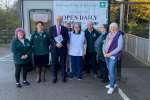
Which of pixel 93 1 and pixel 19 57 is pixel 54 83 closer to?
pixel 19 57

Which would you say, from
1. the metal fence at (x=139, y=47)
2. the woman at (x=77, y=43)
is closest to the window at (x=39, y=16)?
the woman at (x=77, y=43)

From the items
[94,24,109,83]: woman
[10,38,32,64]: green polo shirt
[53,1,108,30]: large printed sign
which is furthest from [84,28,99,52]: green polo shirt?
[10,38,32,64]: green polo shirt

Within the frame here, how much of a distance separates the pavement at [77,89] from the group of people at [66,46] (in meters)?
0.21

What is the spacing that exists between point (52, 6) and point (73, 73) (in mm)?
2550

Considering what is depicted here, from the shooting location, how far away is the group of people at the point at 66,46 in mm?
4137

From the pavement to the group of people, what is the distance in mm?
211

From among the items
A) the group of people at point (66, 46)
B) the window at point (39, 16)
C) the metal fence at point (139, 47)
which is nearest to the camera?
the group of people at point (66, 46)

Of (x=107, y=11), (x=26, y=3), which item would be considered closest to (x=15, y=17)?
(x=26, y=3)

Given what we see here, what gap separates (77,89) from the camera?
4.55m

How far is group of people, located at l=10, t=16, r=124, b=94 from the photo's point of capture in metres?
4.14

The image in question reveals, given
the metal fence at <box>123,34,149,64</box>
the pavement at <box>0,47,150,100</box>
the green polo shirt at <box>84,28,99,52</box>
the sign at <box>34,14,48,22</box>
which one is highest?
the sign at <box>34,14,48,22</box>

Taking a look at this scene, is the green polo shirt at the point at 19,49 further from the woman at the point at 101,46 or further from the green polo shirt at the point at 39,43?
the woman at the point at 101,46

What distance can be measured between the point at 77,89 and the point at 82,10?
9.63ft

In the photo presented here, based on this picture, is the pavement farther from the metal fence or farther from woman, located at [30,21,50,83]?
the metal fence
